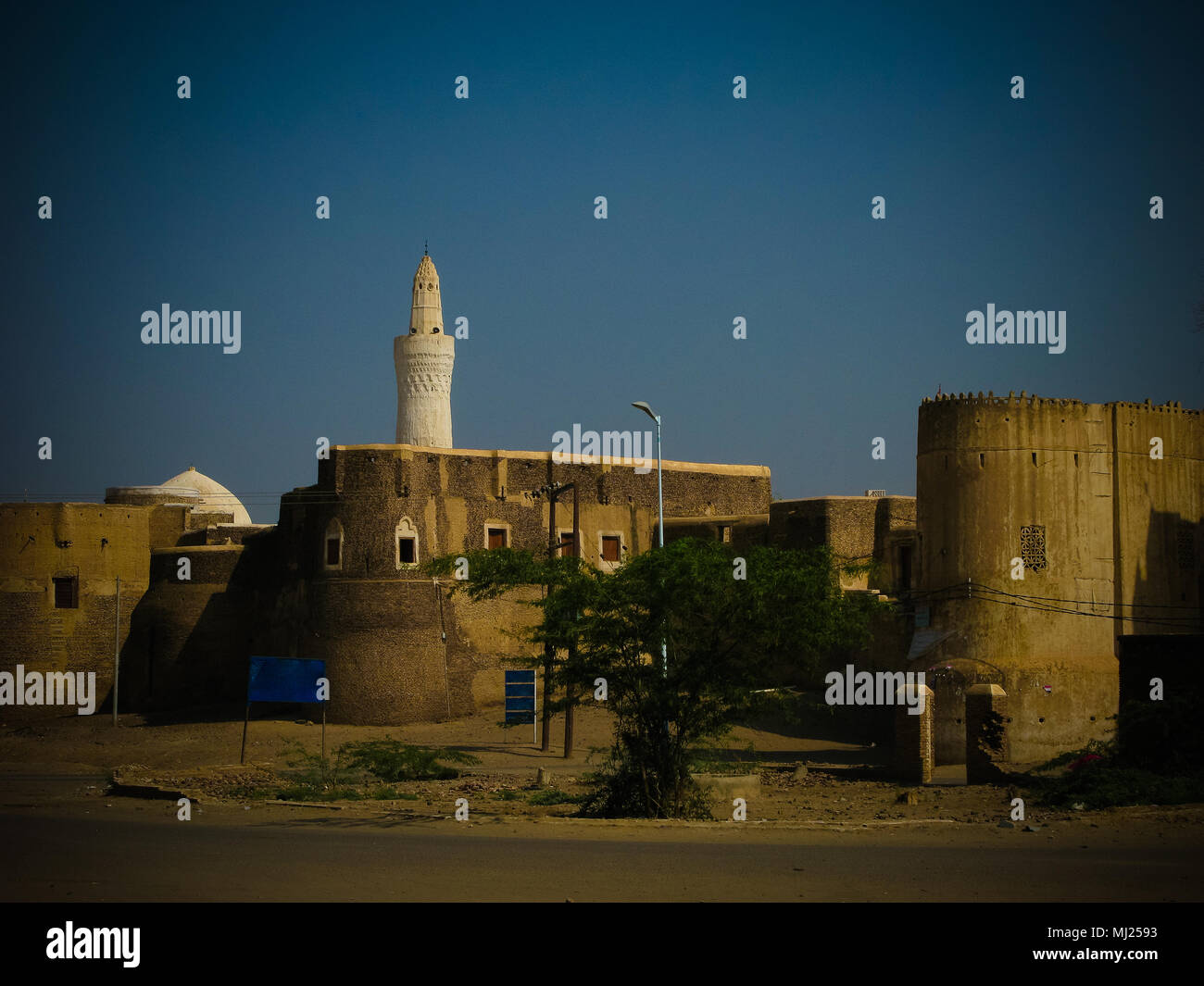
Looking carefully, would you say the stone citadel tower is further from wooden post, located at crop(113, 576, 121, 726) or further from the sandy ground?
wooden post, located at crop(113, 576, 121, 726)

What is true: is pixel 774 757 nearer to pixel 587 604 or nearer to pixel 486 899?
pixel 587 604

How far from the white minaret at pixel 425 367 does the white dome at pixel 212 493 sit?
663 centimetres

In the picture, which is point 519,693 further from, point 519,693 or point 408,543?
point 408,543

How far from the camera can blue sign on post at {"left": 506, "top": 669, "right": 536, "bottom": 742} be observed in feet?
110

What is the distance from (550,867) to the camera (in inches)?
509

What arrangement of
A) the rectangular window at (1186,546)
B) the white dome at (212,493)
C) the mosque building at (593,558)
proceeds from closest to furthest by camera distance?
1. the mosque building at (593,558)
2. the rectangular window at (1186,546)
3. the white dome at (212,493)

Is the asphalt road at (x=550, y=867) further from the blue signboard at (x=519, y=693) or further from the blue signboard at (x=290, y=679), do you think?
the blue signboard at (x=519, y=693)

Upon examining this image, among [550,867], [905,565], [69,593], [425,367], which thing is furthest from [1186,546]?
[425,367]

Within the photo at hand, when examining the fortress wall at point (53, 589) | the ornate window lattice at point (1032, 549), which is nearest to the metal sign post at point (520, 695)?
the ornate window lattice at point (1032, 549)

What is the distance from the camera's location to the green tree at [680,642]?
18172 mm

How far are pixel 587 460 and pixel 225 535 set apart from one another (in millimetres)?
11907

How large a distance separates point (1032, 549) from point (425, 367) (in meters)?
30.8
